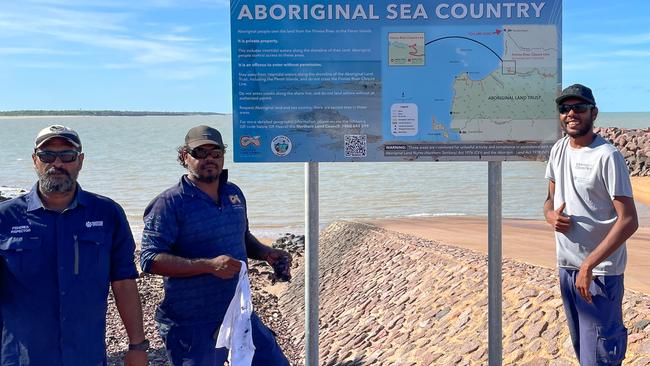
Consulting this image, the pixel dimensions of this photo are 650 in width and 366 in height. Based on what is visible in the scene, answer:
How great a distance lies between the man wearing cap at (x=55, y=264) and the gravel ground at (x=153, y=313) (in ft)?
13.2

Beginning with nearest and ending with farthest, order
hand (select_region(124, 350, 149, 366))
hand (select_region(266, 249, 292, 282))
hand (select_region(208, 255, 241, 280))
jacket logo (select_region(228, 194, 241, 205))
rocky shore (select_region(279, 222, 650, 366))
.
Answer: hand (select_region(124, 350, 149, 366)) < hand (select_region(208, 255, 241, 280)) < jacket logo (select_region(228, 194, 241, 205)) < hand (select_region(266, 249, 292, 282)) < rocky shore (select_region(279, 222, 650, 366))

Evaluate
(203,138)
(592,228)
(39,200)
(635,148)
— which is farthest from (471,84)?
(635,148)

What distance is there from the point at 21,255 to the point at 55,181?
36cm

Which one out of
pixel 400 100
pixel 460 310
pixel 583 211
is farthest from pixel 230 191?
pixel 460 310

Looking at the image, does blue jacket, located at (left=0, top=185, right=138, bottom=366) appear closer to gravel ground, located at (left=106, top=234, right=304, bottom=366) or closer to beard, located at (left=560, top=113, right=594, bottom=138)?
beard, located at (left=560, top=113, right=594, bottom=138)

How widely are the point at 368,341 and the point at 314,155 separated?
300cm

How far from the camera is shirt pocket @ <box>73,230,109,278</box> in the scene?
136 inches

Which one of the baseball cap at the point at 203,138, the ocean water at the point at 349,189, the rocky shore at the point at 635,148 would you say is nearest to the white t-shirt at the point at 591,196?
the baseball cap at the point at 203,138

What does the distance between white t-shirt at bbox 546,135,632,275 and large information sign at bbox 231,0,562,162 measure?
2.69 ft

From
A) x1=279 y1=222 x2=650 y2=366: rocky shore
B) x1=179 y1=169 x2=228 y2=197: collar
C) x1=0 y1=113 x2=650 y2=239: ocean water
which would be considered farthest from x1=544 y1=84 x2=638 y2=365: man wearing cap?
x1=0 y1=113 x2=650 y2=239: ocean water

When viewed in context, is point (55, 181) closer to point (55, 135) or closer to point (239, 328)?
point (55, 135)

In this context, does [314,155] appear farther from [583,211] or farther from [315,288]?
[583,211]

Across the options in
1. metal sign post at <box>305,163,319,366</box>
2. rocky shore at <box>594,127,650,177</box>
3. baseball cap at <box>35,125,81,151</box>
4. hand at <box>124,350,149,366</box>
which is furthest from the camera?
rocky shore at <box>594,127,650,177</box>

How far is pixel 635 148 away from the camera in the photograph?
36938 mm
